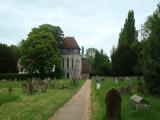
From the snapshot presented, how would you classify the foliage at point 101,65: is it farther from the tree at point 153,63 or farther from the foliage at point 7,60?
the tree at point 153,63

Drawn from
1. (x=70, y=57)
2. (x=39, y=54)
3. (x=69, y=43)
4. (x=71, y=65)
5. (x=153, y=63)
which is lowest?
(x=153, y=63)

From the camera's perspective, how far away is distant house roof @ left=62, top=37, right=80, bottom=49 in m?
112

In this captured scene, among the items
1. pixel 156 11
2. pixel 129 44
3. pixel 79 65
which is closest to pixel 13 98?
pixel 156 11

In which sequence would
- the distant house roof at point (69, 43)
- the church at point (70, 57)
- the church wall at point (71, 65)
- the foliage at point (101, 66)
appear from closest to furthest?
the foliage at point (101, 66) → the distant house roof at point (69, 43) → the church at point (70, 57) → the church wall at point (71, 65)

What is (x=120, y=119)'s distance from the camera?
1600cm

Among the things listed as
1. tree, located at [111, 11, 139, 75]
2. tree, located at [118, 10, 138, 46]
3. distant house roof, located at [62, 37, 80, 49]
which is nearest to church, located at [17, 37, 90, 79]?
distant house roof, located at [62, 37, 80, 49]

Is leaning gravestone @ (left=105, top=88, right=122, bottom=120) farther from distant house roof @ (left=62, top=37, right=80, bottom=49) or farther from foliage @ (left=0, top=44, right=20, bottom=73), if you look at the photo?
distant house roof @ (left=62, top=37, right=80, bottom=49)

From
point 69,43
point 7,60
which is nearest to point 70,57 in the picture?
point 69,43

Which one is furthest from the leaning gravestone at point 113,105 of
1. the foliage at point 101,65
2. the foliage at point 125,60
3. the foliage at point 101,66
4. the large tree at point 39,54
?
the foliage at point 101,66

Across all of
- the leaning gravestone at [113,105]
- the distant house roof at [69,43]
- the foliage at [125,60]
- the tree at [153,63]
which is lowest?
the leaning gravestone at [113,105]

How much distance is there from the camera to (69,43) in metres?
113

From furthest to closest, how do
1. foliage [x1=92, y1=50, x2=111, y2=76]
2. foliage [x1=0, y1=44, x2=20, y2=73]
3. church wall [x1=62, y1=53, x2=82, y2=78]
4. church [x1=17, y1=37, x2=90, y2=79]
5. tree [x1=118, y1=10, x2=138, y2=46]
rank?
1. church wall [x1=62, y1=53, x2=82, y2=78]
2. church [x1=17, y1=37, x2=90, y2=79]
3. foliage [x1=92, y1=50, x2=111, y2=76]
4. tree [x1=118, y1=10, x2=138, y2=46]
5. foliage [x1=0, y1=44, x2=20, y2=73]

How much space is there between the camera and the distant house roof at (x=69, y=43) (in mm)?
111500

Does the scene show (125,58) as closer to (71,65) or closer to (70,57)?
(71,65)
